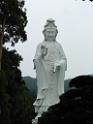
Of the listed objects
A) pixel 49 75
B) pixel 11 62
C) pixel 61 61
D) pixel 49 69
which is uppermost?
pixel 61 61

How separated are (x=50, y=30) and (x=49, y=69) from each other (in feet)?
4.10

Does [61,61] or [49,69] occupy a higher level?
[61,61]

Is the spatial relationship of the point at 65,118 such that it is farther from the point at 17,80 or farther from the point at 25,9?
the point at 17,80

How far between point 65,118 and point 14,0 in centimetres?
1848

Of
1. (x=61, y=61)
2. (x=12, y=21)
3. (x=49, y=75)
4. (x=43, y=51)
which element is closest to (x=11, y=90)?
(x=12, y=21)

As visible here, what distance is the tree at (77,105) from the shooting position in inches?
562

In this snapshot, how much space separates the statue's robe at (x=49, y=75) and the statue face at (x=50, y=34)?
0.44 feet

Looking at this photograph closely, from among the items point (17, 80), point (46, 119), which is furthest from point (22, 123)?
point (46, 119)

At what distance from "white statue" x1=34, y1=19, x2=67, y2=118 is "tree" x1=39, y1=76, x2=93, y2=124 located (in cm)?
698

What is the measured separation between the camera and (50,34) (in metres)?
22.3

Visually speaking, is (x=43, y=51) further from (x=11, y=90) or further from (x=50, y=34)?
(x=11, y=90)

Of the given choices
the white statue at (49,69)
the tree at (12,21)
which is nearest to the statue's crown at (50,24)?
the white statue at (49,69)

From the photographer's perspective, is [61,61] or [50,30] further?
[50,30]

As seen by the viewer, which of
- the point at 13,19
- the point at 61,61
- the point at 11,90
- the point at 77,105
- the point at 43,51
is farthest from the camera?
the point at 11,90
